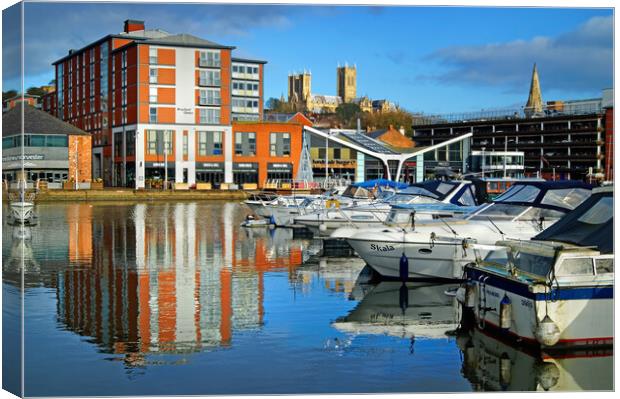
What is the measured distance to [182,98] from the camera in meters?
94.3

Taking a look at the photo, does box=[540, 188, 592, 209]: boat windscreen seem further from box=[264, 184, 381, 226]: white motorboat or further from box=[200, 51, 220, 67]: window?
box=[200, 51, 220, 67]: window

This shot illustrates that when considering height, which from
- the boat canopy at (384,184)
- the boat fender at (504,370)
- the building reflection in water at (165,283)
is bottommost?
the boat fender at (504,370)

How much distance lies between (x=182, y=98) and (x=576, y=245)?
265ft

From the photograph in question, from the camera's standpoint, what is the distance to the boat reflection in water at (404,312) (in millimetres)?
18516

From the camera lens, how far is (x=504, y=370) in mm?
15094

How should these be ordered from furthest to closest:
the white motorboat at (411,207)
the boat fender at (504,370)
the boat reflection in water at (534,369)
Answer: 1. the white motorboat at (411,207)
2. the boat fender at (504,370)
3. the boat reflection in water at (534,369)

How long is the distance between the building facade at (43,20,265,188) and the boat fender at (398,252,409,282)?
231ft

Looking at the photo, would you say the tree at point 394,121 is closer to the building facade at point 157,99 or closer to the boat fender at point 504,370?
the building facade at point 157,99

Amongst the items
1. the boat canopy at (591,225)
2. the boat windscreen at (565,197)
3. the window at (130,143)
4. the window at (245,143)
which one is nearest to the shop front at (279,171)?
the window at (245,143)

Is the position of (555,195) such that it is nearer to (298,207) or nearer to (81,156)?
(298,207)

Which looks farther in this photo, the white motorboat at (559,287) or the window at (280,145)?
the window at (280,145)

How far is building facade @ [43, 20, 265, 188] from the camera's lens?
92625mm

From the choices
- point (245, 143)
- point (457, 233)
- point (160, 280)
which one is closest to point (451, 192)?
point (457, 233)

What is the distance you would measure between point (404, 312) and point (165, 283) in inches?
303
